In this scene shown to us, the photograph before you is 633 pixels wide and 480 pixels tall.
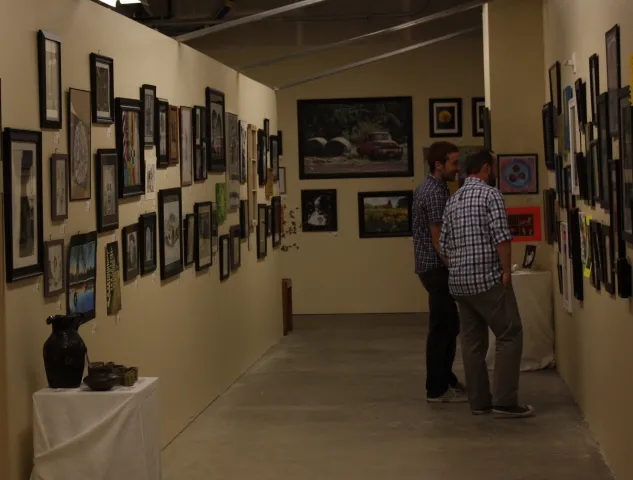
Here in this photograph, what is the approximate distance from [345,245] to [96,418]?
31.0ft

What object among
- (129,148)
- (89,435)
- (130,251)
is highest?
(129,148)

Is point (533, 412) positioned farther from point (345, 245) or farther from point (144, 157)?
→ point (345, 245)

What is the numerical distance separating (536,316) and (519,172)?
1.30 meters

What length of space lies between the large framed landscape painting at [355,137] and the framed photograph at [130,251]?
7841 millimetres

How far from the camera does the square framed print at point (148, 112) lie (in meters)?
6.39

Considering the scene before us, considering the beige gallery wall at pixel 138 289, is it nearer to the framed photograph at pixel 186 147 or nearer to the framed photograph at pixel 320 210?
the framed photograph at pixel 186 147

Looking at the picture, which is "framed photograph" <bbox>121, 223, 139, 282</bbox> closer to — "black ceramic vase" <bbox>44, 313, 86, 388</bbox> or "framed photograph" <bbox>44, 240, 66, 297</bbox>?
"framed photograph" <bbox>44, 240, 66, 297</bbox>

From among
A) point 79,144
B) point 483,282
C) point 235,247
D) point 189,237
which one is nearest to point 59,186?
point 79,144

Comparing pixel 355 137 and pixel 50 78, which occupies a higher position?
pixel 355 137

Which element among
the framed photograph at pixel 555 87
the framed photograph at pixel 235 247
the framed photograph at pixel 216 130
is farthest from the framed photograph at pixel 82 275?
the framed photograph at pixel 555 87

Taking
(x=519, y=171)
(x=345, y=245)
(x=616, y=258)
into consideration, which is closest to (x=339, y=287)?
(x=345, y=245)

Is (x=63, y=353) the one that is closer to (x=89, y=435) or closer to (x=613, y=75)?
(x=89, y=435)

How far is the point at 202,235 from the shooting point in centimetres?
791

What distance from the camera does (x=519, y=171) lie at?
9719mm
